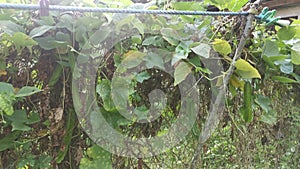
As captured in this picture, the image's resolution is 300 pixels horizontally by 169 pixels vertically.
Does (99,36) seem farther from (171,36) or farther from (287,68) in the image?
(287,68)

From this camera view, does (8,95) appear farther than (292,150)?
No

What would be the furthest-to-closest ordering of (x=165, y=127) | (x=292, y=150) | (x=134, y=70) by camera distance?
(x=292, y=150) < (x=165, y=127) < (x=134, y=70)

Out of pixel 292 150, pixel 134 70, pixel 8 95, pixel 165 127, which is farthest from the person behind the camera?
pixel 292 150

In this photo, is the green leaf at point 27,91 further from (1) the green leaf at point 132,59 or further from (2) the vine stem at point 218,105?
(2) the vine stem at point 218,105

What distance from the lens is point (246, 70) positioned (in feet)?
2.62

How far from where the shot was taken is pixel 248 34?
839 millimetres

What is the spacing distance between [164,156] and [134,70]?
27 centimetres

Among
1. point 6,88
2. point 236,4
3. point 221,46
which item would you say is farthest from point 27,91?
point 236,4

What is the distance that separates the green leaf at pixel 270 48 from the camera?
0.86m

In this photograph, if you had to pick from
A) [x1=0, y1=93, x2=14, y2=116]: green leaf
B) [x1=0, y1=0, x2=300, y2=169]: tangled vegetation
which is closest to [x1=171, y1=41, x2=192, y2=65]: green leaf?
[x1=0, y1=0, x2=300, y2=169]: tangled vegetation

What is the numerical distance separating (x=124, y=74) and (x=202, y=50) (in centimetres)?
19

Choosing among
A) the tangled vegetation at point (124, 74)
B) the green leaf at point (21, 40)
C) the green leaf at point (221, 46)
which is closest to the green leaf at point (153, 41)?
the tangled vegetation at point (124, 74)

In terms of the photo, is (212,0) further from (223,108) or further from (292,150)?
(292,150)

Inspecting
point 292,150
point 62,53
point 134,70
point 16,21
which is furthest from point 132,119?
point 292,150
